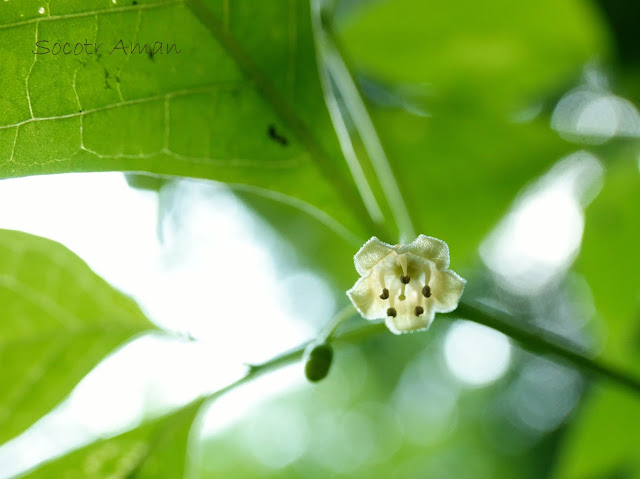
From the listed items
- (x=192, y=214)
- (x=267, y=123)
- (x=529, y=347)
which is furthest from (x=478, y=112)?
(x=192, y=214)

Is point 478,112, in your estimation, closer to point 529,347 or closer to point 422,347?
point 529,347

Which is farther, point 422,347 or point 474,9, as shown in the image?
point 422,347

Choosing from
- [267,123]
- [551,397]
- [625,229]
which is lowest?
[551,397]

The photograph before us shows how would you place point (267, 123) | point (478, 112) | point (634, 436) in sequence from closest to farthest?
point (267, 123), point (634, 436), point (478, 112)

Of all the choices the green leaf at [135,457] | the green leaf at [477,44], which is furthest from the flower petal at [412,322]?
the green leaf at [477,44]

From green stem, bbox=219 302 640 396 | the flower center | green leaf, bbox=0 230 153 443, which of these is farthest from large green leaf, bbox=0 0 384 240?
green leaf, bbox=0 230 153 443

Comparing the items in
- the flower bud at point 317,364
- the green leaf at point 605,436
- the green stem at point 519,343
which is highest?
the flower bud at point 317,364

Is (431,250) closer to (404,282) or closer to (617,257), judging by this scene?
(404,282)

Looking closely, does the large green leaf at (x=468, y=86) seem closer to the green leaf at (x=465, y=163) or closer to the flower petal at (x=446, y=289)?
the green leaf at (x=465, y=163)
